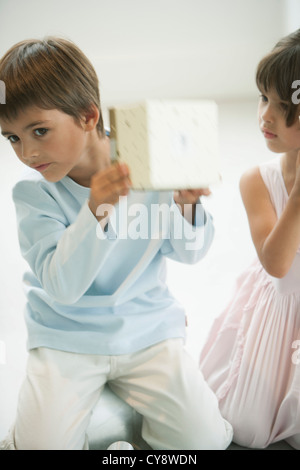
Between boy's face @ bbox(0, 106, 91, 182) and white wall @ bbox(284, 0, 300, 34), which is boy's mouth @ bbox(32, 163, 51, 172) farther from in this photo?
white wall @ bbox(284, 0, 300, 34)

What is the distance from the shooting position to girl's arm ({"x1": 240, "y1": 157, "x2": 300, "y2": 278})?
648 millimetres

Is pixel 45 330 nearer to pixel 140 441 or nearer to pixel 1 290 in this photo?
pixel 140 441

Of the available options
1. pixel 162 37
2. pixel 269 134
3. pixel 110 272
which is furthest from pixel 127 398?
pixel 162 37

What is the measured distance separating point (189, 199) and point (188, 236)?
3.6 inches

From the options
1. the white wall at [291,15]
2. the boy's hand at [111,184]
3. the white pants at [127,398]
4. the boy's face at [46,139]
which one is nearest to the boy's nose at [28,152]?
the boy's face at [46,139]

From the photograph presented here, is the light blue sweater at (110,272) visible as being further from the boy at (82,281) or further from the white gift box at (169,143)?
the white gift box at (169,143)

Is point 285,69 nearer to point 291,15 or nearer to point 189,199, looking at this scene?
point 189,199

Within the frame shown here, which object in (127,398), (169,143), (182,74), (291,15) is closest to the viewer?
(169,143)

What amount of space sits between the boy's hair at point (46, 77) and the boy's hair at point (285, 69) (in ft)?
0.76

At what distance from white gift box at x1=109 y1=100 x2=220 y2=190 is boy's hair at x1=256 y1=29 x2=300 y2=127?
189 millimetres

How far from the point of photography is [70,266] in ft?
1.98

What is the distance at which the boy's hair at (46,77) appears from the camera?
1.94 ft

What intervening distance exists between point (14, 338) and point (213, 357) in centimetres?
41

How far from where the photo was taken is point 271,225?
716mm
